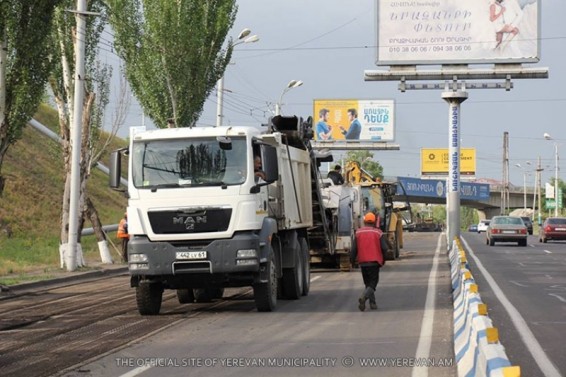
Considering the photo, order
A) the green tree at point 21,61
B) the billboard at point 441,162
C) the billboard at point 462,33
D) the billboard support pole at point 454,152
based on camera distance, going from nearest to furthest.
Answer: the green tree at point 21,61, the billboard support pole at point 454,152, the billboard at point 462,33, the billboard at point 441,162

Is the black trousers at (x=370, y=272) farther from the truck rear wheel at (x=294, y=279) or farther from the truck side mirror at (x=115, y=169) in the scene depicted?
the truck side mirror at (x=115, y=169)

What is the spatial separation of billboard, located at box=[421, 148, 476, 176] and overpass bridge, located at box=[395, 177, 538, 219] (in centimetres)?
177

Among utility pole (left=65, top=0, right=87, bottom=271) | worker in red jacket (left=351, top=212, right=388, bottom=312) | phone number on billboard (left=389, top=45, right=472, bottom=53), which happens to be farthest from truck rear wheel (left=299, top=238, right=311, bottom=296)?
phone number on billboard (left=389, top=45, right=472, bottom=53)

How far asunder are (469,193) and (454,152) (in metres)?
82.1

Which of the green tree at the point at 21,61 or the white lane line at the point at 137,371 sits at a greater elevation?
the green tree at the point at 21,61

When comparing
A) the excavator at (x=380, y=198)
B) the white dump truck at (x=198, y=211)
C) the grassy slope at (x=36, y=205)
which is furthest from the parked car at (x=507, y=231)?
the white dump truck at (x=198, y=211)

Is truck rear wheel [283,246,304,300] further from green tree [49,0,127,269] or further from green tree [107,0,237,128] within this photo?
green tree [107,0,237,128]

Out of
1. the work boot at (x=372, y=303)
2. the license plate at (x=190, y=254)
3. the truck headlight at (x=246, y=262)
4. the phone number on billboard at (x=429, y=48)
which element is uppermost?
the phone number on billboard at (x=429, y=48)

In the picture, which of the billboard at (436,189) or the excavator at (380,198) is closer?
the excavator at (380,198)

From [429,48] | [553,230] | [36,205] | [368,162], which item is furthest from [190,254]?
[368,162]

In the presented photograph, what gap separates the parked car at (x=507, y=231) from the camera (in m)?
52.5

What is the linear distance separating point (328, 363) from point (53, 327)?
17.9ft

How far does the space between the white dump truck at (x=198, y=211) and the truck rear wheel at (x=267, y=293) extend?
0.06 ft

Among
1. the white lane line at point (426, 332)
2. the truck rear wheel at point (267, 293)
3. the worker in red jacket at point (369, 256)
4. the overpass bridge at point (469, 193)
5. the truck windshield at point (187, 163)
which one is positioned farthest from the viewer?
the overpass bridge at point (469, 193)
